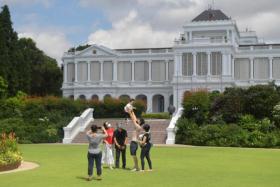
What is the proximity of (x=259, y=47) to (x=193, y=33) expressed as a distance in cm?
1026

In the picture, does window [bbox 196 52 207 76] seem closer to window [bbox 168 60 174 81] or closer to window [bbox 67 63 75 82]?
window [bbox 168 60 174 81]

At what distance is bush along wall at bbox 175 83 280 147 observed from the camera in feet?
109

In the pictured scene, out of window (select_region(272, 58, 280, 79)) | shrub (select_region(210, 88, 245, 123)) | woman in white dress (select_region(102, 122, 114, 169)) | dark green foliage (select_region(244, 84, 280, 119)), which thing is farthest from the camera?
window (select_region(272, 58, 280, 79))

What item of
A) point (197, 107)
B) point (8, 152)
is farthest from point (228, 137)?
point (8, 152)

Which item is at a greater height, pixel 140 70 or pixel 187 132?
pixel 140 70

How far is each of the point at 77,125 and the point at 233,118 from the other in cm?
1147

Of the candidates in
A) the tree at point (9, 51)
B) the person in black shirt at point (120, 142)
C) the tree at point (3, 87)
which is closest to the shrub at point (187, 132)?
the person in black shirt at point (120, 142)

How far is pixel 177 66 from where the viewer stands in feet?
252

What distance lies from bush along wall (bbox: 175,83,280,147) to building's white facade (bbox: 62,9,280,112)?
3508 centimetres

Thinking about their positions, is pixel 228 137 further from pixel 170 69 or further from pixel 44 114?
pixel 170 69

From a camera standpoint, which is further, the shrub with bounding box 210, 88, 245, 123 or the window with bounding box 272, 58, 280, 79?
the window with bounding box 272, 58, 280, 79

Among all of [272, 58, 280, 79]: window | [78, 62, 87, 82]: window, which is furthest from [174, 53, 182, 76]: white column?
[78, 62, 87, 82]: window

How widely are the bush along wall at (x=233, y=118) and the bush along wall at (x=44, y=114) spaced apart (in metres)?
9.32

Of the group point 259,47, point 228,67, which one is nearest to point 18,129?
point 228,67
